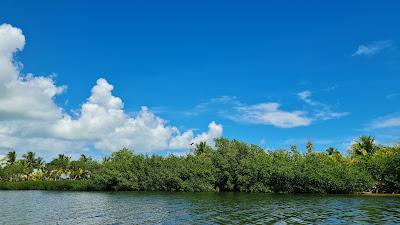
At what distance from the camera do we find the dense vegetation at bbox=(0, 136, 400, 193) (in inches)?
3253

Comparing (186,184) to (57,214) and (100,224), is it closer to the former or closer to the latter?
(57,214)

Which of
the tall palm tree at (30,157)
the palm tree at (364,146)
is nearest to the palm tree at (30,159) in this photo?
the tall palm tree at (30,157)

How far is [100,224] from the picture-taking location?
124 feet

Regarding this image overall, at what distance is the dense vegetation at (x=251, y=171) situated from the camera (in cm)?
8262

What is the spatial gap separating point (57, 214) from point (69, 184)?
78232 mm

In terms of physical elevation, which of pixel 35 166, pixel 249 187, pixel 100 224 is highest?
pixel 35 166

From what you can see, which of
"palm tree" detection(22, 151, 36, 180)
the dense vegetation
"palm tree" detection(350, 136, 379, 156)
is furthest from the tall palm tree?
"palm tree" detection(350, 136, 379, 156)

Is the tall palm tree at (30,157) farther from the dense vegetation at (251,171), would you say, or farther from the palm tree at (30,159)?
the dense vegetation at (251,171)

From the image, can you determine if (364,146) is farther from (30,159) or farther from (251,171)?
(30,159)

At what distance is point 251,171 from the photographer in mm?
93062

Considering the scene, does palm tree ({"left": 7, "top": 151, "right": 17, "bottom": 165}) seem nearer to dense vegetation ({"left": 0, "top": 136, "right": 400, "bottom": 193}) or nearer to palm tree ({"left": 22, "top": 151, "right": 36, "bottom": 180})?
palm tree ({"left": 22, "top": 151, "right": 36, "bottom": 180})

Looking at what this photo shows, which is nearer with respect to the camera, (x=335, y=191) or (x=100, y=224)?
(x=100, y=224)

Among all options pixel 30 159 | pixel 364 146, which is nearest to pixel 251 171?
pixel 364 146

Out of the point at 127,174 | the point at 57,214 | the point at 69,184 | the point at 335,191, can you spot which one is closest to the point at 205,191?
the point at 127,174
